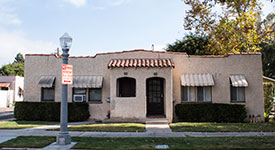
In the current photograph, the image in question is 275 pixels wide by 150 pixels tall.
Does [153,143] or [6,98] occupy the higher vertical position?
[6,98]

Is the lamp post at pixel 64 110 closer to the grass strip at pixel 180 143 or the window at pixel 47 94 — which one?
the grass strip at pixel 180 143

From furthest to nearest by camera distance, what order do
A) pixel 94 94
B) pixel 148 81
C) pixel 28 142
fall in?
pixel 148 81
pixel 94 94
pixel 28 142

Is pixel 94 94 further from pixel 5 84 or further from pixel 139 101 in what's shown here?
pixel 5 84

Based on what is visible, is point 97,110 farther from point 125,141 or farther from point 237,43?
point 237,43

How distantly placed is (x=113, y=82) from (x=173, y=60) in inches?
155

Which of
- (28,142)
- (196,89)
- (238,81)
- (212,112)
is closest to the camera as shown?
(28,142)

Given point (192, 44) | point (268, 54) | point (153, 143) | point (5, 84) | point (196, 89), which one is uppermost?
point (192, 44)

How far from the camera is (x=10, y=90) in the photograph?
31.6 m

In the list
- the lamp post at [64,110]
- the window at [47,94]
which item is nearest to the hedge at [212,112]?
the lamp post at [64,110]

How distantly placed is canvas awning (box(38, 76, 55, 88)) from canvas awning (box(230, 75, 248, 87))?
1075 centimetres

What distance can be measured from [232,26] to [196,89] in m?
8.05

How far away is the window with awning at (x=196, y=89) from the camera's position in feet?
48.4

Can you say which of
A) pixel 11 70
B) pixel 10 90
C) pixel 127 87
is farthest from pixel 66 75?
pixel 11 70

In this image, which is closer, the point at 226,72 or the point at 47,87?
the point at 226,72
